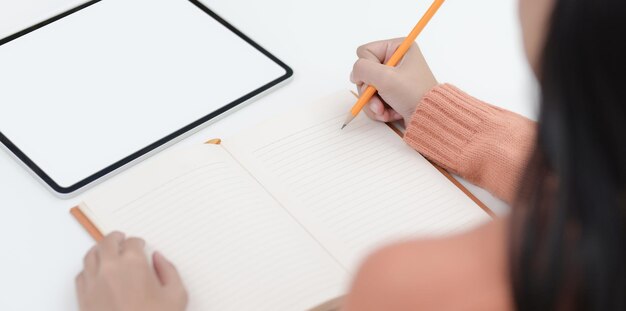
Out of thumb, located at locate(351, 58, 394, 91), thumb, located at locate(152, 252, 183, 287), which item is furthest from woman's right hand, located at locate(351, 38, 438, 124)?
thumb, located at locate(152, 252, 183, 287)

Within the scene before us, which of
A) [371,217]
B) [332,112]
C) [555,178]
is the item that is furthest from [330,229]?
[555,178]

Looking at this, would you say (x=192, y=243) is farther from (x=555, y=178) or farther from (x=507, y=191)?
(x=555, y=178)

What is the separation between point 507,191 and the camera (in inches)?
35.8

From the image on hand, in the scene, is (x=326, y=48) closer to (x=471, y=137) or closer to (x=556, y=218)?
(x=471, y=137)

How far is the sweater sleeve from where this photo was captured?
91 cm

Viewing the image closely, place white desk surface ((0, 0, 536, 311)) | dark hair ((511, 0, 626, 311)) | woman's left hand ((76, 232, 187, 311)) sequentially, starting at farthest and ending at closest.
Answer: white desk surface ((0, 0, 536, 311)) → woman's left hand ((76, 232, 187, 311)) → dark hair ((511, 0, 626, 311))

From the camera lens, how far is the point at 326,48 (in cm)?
110

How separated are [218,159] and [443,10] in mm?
445

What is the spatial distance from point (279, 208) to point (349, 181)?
88 millimetres

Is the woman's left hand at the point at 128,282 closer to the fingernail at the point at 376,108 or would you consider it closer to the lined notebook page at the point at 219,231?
the lined notebook page at the point at 219,231

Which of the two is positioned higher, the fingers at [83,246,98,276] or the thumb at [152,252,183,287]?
the fingers at [83,246,98,276]

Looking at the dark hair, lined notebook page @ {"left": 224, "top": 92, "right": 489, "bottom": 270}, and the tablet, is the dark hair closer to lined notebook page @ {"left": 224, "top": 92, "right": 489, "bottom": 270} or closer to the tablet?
lined notebook page @ {"left": 224, "top": 92, "right": 489, "bottom": 270}

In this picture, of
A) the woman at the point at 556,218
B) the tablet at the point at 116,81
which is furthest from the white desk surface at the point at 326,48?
the woman at the point at 556,218

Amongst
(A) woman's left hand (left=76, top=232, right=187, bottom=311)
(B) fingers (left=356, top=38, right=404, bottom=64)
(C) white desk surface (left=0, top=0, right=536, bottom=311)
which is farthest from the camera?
(B) fingers (left=356, top=38, right=404, bottom=64)
